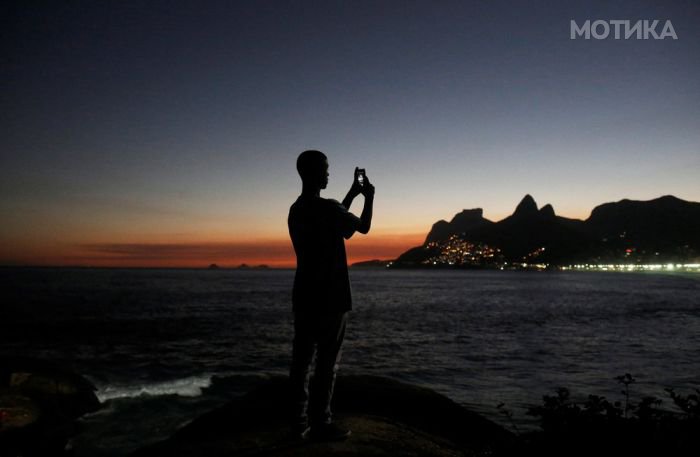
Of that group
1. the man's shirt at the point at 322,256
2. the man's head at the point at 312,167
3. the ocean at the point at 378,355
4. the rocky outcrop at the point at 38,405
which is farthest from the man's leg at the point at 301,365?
the rocky outcrop at the point at 38,405

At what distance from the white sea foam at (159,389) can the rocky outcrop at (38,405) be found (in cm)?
150

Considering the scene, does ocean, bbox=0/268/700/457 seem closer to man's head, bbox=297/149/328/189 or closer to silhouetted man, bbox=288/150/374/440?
silhouetted man, bbox=288/150/374/440

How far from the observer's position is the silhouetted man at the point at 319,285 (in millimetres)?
4664

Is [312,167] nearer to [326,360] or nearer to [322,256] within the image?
[322,256]

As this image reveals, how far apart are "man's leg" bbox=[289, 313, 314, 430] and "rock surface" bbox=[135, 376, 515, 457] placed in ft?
1.00

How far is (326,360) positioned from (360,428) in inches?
55.0

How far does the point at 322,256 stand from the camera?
473cm

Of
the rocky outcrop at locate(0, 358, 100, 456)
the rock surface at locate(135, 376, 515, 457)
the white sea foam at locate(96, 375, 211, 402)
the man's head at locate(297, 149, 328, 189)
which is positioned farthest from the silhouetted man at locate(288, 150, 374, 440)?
the white sea foam at locate(96, 375, 211, 402)

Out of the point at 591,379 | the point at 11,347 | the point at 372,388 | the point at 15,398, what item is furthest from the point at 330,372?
the point at 11,347

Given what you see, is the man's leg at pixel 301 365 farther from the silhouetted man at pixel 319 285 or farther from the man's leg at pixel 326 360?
the man's leg at pixel 326 360

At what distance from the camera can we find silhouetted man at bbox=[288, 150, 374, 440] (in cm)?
466

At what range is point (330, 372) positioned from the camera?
480 centimetres

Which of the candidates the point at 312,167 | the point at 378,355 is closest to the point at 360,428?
the point at 312,167

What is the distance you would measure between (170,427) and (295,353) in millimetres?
9181
